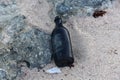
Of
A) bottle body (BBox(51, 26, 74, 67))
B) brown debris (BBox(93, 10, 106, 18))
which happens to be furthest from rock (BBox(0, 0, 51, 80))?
brown debris (BBox(93, 10, 106, 18))

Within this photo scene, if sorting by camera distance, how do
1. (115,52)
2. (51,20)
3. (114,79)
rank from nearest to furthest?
(114,79) → (115,52) → (51,20)

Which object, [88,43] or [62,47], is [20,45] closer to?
[62,47]

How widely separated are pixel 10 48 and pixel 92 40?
2.66 ft

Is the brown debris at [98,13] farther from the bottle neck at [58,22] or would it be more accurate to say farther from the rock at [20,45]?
the rock at [20,45]

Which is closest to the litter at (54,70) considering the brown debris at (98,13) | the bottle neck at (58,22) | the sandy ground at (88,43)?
the sandy ground at (88,43)

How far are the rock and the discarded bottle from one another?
0.23 ft

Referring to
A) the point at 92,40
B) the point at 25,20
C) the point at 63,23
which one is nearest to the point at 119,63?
the point at 92,40

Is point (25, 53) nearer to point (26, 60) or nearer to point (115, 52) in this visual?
point (26, 60)

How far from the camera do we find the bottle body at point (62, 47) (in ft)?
10.5

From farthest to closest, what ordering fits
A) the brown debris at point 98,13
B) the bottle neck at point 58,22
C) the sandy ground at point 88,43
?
the brown debris at point 98,13 → the bottle neck at point 58,22 → the sandy ground at point 88,43

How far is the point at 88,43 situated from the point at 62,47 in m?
0.32

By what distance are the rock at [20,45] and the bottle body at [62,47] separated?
70 millimetres

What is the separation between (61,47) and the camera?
3.25 m

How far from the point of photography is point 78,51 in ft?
11.1
